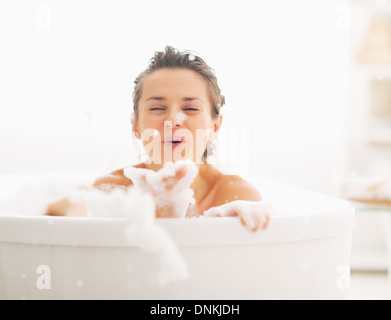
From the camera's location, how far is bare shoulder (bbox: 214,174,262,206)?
1036mm

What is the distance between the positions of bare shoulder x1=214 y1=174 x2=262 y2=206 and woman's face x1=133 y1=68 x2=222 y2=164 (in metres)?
0.10

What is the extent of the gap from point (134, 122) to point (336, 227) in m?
0.46

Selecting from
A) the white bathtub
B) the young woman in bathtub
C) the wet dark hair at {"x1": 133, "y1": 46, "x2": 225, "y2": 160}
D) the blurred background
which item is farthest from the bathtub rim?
the blurred background

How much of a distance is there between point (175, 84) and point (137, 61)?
0.54m

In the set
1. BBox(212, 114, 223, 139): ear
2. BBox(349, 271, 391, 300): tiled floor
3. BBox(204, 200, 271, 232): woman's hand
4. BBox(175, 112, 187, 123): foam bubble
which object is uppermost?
BBox(175, 112, 187, 123): foam bubble

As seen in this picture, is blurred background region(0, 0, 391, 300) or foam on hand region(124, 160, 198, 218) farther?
blurred background region(0, 0, 391, 300)

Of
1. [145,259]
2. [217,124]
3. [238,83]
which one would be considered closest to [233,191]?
[217,124]

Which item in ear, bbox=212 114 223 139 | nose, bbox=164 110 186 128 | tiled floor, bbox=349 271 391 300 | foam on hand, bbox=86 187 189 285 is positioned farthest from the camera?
tiled floor, bbox=349 271 391 300

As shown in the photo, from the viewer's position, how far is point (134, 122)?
1.04m

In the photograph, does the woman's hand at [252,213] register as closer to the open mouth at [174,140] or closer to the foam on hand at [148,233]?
the foam on hand at [148,233]

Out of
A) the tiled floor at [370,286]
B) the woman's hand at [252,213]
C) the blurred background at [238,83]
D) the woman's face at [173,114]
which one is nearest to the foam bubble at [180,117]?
the woman's face at [173,114]

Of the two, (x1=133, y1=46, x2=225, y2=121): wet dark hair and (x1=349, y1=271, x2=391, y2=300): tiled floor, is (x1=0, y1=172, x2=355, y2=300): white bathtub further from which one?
(x1=349, y1=271, x2=391, y2=300): tiled floor

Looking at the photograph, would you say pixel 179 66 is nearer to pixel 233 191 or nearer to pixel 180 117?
pixel 180 117

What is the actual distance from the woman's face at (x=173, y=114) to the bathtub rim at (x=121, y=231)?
287 mm
